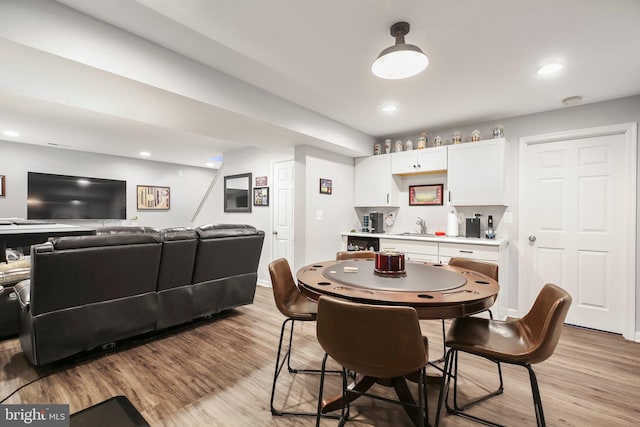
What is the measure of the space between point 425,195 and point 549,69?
7.10 ft

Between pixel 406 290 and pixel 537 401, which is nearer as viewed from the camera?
pixel 537 401

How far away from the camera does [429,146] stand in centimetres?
433

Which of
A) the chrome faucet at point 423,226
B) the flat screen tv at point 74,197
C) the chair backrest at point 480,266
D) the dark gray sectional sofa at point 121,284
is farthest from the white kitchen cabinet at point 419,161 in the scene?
the flat screen tv at point 74,197

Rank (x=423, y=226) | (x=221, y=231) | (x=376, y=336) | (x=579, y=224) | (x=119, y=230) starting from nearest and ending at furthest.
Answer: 1. (x=376, y=336)
2. (x=119, y=230)
3. (x=221, y=231)
4. (x=579, y=224)
5. (x=423, y=226)

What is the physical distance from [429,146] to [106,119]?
4.58 m

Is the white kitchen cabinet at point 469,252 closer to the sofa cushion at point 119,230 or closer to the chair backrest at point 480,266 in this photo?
the chair backrest at point 480,266

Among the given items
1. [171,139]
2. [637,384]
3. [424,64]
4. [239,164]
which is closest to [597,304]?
[637,384]

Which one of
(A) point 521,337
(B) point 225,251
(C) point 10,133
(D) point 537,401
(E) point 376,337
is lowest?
(D) point 537,401

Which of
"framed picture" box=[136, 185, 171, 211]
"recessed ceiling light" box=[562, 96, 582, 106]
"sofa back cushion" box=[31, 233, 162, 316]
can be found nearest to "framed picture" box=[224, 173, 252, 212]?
"framed picture" box=[136, 185, 171, 211]

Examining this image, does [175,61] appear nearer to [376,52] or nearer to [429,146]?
[376,52]

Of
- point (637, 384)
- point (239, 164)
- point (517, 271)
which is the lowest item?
point (637, 384)

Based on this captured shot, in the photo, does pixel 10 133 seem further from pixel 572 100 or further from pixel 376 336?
pixel 572 100

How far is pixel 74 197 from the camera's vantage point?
5.88m

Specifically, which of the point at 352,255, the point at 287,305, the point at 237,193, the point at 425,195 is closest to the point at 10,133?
the point at 237,193
